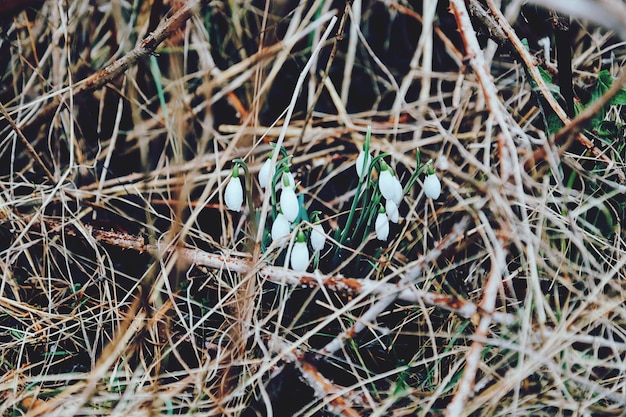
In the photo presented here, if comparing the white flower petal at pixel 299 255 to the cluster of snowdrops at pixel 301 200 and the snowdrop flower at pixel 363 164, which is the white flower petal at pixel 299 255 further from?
the snowdrop flower at pixel 363 164

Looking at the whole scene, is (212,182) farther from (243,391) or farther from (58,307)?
(243,391)

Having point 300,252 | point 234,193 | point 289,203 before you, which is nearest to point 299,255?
point 300,252

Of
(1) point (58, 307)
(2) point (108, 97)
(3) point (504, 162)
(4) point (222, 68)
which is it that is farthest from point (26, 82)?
(3) point (504, 162)

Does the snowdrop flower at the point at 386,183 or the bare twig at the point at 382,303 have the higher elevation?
the snowdrop flower at the point at 386,183

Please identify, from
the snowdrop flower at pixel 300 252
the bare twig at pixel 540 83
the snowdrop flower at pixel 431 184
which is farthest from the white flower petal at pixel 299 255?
the bare twig at pixel 540 83

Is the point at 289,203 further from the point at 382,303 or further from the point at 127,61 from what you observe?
the point at 127,61
